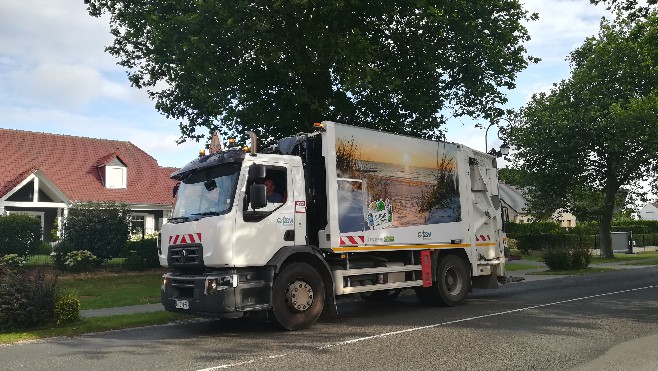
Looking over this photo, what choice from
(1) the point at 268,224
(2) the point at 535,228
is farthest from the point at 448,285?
(2) the point at 535,228

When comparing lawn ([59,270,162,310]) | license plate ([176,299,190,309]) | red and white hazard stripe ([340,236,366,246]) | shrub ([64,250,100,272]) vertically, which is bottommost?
lawn ([59,270,162,310])

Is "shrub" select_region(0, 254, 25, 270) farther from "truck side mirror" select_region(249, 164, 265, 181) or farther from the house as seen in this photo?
"truck side mirror" select_region(249, 164, 265, 181)

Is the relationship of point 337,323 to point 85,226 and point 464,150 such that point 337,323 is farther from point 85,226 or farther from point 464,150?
point 85,226

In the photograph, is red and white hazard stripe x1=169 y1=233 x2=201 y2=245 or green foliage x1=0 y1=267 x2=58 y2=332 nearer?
red and white hazard stripe x1=169 y1=233 x2=201 y2=245

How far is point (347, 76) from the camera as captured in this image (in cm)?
1515

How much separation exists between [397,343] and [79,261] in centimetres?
1639

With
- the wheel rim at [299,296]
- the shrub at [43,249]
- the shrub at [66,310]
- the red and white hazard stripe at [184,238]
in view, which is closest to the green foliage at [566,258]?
the wheel rim at [299,296]

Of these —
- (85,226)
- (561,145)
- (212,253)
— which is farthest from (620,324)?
(561,145)

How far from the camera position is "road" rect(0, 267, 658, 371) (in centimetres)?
682

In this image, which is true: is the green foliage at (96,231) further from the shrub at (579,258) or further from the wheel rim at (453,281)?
the shrub at (579,258)

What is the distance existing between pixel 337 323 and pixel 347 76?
24.7ft

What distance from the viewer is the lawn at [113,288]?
13844 millimetres

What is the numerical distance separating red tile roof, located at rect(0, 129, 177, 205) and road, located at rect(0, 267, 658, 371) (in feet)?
78.7

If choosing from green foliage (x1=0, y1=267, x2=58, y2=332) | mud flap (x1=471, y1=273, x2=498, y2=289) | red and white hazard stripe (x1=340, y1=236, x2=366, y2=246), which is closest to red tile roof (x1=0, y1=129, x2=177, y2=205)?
green foliage (x1=0, y1=267, x2=58, y2=332)
